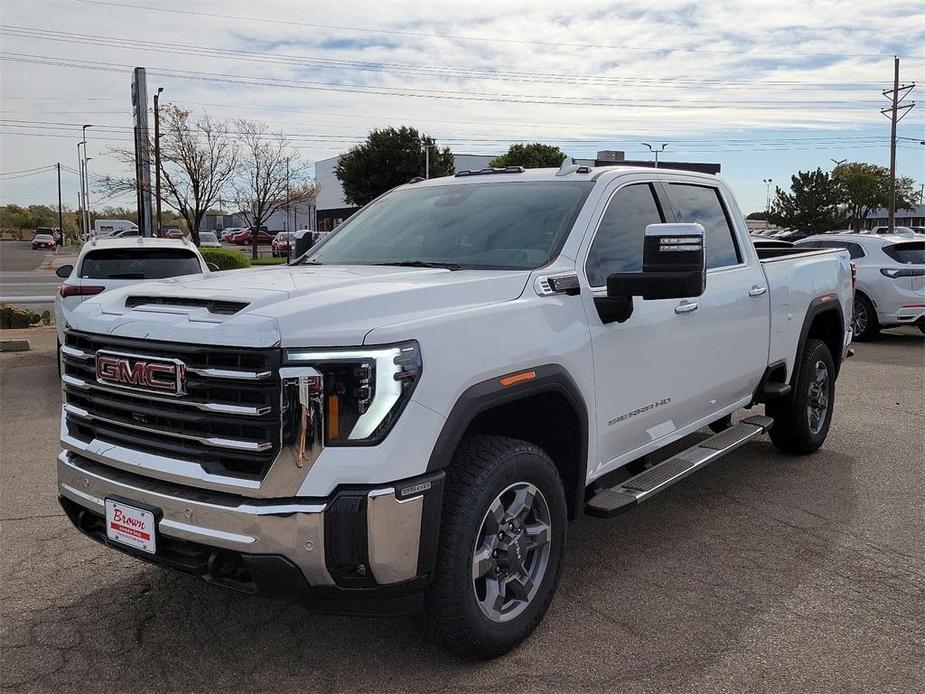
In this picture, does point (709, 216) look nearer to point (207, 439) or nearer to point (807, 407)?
point (807, 407)

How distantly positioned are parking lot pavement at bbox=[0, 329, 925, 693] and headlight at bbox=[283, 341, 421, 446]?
1.02 metres

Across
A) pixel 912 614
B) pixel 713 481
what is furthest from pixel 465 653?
pixel 713 481

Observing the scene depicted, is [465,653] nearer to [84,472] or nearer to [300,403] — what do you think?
[300,403]

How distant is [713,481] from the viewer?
577cm

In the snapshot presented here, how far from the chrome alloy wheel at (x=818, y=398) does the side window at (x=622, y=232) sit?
242 cm

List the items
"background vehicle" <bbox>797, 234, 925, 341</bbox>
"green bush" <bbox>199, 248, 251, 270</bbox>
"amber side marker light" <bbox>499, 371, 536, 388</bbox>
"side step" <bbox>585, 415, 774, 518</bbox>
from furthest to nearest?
"green bush" <bbox>199, 248, 251, 270</bbox> → "background vehicle" <bbox>797, 234, 925, 341</bbox> → "side step" <bbox>585, 415, 774, 518</bbox> → "amber side marker light" <bbox>499, 371, 536, 388</bbox>

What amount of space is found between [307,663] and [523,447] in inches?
46.6

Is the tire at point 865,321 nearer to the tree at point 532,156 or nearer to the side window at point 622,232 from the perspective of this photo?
the side window at point 622,232

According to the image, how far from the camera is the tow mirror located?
342 centimetres

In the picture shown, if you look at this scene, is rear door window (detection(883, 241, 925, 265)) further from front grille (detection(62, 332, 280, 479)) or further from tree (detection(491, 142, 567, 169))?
tree (detection(491, 142, 567, 169))

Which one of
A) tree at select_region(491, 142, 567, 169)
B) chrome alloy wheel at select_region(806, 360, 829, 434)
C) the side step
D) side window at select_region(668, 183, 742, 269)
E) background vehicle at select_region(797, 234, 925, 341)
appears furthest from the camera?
tree at select_region(491, 142, 567, 169)

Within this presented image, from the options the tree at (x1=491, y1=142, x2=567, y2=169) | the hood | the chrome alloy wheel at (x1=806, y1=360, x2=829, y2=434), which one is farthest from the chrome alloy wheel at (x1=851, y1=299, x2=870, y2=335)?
the tree at (x1=491, y1=142, x2=567, y2=169)

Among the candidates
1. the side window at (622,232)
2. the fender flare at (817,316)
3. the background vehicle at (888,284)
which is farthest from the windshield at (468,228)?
the background vehicle at (888,284)

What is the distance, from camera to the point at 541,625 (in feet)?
11.9
